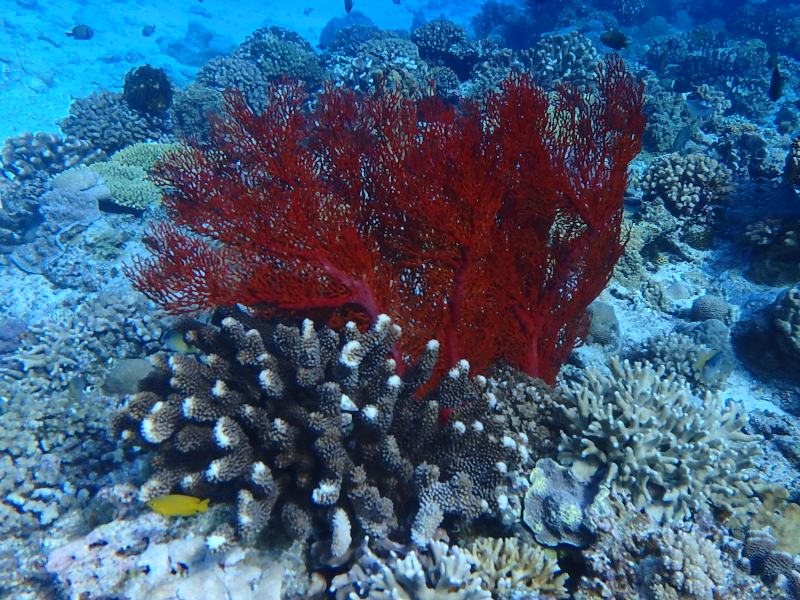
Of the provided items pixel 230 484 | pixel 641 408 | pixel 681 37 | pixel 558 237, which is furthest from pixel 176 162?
pixel 681 37

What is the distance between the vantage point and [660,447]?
333 cm

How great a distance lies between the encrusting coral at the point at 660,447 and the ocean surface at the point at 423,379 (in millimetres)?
25

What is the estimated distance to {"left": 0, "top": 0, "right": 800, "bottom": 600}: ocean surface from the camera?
8.63ft

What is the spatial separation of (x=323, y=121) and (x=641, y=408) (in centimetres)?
389

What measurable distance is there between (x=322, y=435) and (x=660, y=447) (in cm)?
269

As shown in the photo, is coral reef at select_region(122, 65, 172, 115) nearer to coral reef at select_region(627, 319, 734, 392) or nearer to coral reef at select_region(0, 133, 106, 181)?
coral reef at select_region(0, 133, 106, 181)

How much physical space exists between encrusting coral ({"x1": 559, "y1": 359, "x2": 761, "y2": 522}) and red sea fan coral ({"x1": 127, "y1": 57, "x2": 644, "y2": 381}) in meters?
0.72

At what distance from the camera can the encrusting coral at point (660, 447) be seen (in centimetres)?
312

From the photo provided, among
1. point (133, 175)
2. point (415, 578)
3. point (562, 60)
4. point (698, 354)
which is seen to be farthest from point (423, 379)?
point (562, 60)

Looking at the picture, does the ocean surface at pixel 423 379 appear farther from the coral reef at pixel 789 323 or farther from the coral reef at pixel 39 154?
the coral reef at pixel 39 154

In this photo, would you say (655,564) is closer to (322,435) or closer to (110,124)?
(322,435)

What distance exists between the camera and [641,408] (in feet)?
11.1

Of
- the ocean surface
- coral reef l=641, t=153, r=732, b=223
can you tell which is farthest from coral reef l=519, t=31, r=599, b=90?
the ocean surface

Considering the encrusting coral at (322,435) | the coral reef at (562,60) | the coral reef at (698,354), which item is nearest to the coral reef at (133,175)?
the encrusting coral at (322,435)
